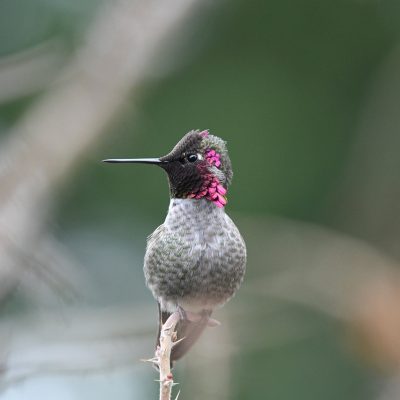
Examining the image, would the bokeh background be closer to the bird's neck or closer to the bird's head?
the bird's neck

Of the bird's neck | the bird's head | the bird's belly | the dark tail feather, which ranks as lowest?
the dark tail feather

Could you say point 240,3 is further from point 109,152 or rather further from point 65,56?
point 109,152

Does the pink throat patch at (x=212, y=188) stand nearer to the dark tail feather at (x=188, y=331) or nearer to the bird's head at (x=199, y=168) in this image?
the bird's head at (x=199, y=168)

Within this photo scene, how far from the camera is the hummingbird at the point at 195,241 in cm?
296

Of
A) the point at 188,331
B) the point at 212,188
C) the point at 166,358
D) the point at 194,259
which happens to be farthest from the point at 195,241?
the point at 166,358

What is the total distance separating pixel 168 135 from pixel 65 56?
132cm

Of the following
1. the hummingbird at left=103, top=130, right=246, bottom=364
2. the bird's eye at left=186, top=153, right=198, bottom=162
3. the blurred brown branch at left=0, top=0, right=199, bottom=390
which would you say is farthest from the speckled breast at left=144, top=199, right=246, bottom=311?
the blurred brown branch at left=0, top=0, right=199, bottom=390

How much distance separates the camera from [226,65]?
1044 centimetres

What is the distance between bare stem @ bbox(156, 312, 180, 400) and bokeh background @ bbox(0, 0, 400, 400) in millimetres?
567

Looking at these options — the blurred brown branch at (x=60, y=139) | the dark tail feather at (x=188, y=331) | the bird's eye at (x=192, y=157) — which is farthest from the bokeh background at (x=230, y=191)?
the bird's eye at (x=192, y=157)

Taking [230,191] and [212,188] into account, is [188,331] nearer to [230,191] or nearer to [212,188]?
[212,188]

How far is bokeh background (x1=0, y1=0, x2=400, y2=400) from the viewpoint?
14.8 ft

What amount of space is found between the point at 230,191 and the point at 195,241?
232 inches

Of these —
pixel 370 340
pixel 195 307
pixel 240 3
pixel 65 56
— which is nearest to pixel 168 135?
pixel 65 56
